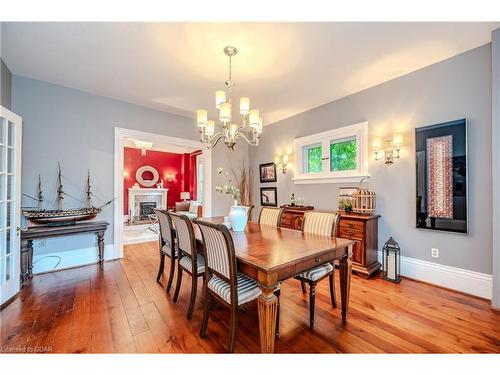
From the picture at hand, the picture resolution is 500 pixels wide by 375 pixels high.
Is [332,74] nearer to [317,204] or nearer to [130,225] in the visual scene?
[317,204]

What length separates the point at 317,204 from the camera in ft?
12.8

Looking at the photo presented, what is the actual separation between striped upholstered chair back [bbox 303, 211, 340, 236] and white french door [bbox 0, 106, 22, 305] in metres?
3.21

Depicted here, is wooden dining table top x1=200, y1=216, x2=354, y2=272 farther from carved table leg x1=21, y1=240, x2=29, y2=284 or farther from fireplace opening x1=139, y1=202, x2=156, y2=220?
fireplace opening x1=139, y1=202, x2=156, y2=220

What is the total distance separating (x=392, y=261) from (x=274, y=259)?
7.24ft

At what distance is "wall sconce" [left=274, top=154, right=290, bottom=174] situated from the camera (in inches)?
176

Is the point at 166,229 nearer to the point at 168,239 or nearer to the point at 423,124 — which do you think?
the point at 168,239

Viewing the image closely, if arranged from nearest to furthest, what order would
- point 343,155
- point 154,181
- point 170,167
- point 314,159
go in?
1. point 343,155
2. point 314,159
3. point 154,181
4. point 170,167

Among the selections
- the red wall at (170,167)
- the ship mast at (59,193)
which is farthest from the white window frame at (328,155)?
the red wall at (170,167)

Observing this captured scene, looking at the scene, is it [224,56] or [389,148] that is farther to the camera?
[389,148]

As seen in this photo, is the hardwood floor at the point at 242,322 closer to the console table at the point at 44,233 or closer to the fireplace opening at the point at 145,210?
the console table at the point at 44,233

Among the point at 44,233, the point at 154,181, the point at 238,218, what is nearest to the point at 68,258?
the point at 44,233

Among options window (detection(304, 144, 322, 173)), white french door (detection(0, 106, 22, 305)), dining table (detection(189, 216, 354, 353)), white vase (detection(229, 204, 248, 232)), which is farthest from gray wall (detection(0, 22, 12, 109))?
window (detection(304, 144, 322, 173))

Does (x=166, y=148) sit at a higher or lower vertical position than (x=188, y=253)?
higher

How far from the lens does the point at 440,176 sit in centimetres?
252
